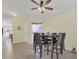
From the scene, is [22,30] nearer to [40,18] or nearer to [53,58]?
[40,18]

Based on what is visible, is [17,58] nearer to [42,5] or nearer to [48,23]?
[42,5]

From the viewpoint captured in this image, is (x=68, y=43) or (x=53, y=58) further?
(x=68, y=43)

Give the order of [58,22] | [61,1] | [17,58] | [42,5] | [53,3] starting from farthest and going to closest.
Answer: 1. [58,22]
2. [53,3]
3. [61,1]
4. [42,5]
5. [17,58]

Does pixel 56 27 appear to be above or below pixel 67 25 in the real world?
below

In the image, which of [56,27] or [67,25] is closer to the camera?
[67,25]

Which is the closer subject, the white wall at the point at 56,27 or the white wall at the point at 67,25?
the white wall at the point at 67,25

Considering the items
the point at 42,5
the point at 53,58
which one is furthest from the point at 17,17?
the point at 53,58

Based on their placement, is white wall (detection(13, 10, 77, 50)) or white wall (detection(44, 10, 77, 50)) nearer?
white wall (detection(44, 10, 77, 50))

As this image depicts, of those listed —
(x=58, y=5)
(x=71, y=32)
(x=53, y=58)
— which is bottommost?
(x=53, y=58)

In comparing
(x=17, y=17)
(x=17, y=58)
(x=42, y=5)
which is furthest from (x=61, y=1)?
(x=17, y=17)

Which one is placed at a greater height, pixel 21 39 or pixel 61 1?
pixel 61 1

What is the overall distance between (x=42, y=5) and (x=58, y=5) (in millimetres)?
1554

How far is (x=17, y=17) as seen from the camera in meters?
11.9

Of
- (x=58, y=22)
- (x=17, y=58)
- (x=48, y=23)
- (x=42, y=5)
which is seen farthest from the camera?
(x=48, y=23)
